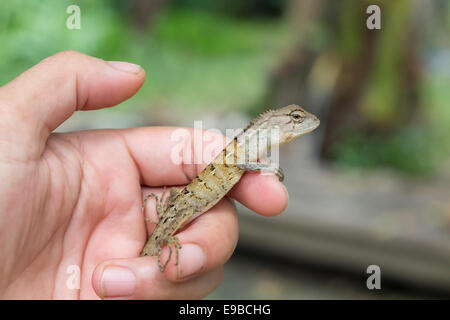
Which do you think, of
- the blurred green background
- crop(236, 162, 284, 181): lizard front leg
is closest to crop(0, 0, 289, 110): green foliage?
the blurred green background

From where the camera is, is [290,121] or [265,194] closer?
[265,194]

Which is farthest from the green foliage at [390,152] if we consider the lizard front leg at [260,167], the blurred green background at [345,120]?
the lizard front leg at [260,167]

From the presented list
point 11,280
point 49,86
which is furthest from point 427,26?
point 11,280

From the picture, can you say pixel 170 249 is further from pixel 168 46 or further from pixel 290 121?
pixel 168 46

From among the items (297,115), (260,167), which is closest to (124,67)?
(260,167)

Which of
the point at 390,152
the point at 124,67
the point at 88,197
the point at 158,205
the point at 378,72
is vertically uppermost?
the point at 378,72

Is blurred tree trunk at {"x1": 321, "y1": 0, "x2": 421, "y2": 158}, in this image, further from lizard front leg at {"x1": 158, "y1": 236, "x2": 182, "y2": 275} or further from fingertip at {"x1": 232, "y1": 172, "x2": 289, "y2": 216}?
lizard front leg at {"x1": 158, "y1": 236, "x2": 182, "y2": 275}

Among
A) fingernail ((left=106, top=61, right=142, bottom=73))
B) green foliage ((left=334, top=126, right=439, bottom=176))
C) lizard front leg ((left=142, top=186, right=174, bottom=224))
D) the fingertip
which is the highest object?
fingernail ((left=106, top=61, right=142, bottom=73))
